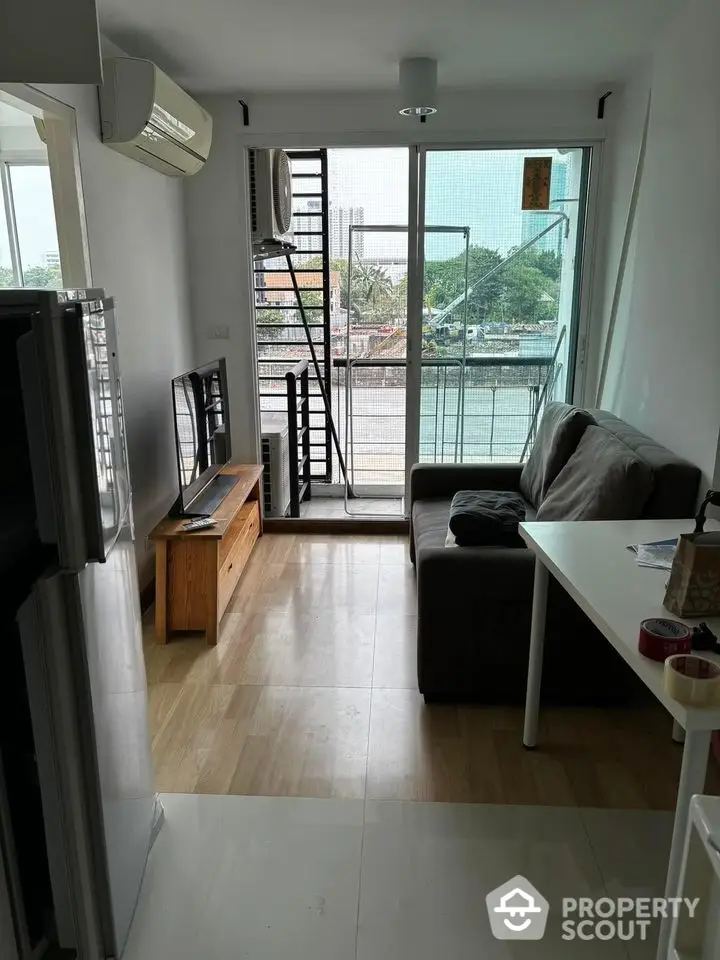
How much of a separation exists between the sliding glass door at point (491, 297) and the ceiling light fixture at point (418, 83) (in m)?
0.67

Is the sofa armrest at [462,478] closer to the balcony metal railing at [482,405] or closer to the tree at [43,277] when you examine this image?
the balcony metal railing at [482,405]

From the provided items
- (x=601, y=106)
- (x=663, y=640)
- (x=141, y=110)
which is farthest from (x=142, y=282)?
(x=663, y=640)

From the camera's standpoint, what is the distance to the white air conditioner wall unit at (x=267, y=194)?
4121 millimetres

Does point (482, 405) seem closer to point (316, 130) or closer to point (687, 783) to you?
point (316, 130)

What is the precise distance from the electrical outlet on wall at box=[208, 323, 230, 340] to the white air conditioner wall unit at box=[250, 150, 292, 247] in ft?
1.73

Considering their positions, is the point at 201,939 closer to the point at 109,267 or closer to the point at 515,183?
the point at 109,267

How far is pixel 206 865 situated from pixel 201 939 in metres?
0.22

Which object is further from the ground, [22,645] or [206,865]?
[22,645]

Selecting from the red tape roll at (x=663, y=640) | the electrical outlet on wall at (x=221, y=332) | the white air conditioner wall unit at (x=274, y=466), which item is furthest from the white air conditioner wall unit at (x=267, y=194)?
the red tape roll at (x=663, y=640)

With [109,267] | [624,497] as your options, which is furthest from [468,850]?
[109,267]

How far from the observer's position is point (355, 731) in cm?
248

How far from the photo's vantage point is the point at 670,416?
2865 millimetres

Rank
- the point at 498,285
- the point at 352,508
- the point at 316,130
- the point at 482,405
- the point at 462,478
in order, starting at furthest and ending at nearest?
the point at 352,508 → the point at 482,405 → the point at 498,285 → the point at 316,130 → the point at 462,478

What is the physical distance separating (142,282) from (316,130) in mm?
Answer: 1393
